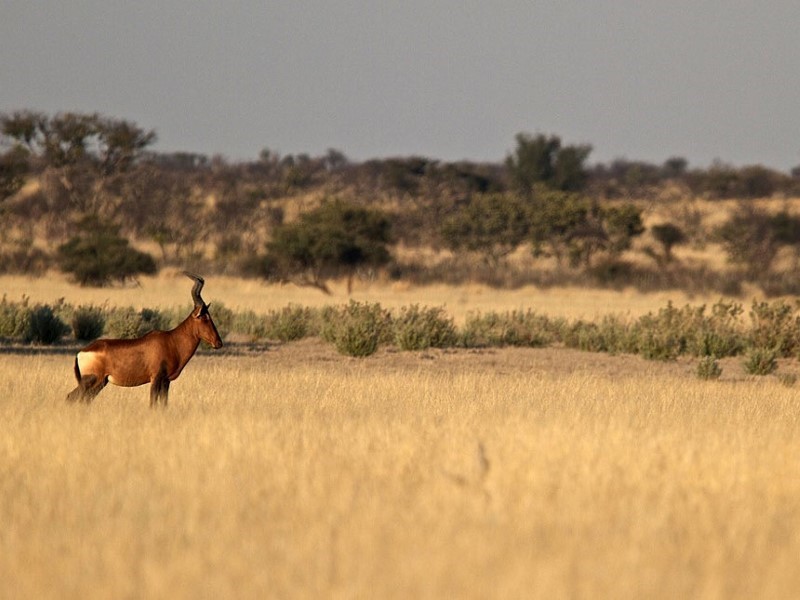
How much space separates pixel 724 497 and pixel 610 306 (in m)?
28.0

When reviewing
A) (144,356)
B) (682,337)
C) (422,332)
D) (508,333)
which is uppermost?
(144,356)

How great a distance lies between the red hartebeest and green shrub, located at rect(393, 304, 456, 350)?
1056 cm

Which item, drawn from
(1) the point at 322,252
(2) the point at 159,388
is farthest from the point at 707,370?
(1) the point at 322,252

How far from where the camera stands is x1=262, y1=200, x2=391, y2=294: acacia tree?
4241cm

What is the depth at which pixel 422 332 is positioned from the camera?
21078mm

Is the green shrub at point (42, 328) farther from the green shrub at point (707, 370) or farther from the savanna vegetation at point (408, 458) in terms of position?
the green shrub at point (707, 370)

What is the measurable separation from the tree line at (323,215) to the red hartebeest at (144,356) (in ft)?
→ 97.2

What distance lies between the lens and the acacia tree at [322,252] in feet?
139

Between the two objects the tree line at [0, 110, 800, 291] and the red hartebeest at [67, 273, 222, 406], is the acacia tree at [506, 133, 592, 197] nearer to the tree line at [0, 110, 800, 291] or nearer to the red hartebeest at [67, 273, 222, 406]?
the tree line at [0, 110, 800, 291]

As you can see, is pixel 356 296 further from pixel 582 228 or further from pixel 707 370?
pixel 707 370

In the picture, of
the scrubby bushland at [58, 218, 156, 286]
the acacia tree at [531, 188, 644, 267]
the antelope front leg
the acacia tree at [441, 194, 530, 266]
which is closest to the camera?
the antelope front leg

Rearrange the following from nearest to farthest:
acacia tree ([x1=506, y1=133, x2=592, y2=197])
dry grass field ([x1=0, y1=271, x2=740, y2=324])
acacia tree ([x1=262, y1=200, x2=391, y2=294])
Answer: dry grass field ([x1=0, y1=271, x2=740, y2=324])
acacia tree ([x1=262, y1=200, x2=391, y2=294])
acacia tree ([x1=506, y1=133, x2=592, y2=197])

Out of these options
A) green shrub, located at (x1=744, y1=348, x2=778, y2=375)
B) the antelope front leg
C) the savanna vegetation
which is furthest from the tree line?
the antelope front leg

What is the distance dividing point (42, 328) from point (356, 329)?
498cm
